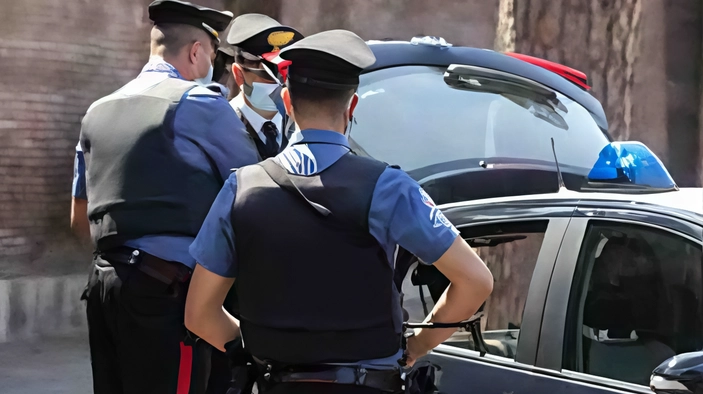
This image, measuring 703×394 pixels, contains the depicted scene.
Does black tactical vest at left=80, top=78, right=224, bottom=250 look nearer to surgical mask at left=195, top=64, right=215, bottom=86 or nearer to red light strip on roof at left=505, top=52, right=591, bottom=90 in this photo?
surgical mask at left=195, top=64, right=215, bottom=86

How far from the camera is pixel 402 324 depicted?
238 cm

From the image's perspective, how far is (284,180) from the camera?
226cm

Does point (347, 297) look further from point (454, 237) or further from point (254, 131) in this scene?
point (254, 131)

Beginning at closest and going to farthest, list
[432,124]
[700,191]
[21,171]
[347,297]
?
[347,297]
[700,191]
[432,124]
[21,171]

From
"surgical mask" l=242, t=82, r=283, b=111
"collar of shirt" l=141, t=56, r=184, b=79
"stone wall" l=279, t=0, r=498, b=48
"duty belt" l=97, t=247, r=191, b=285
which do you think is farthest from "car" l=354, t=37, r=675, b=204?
"stone wall" l=279, t=0, r=498, b=48

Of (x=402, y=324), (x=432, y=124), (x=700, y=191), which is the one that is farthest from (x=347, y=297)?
(x=432, y=124)

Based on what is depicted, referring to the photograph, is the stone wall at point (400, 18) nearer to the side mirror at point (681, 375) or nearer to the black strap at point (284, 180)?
the black strap at point (284, 180)

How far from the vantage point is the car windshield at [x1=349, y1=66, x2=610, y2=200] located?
4.15 m

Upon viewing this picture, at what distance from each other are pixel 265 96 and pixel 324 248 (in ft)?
6.08

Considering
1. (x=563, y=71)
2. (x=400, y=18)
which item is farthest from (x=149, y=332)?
(x=400, y=18)

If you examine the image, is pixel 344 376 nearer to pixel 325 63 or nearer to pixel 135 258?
pixel 325 63

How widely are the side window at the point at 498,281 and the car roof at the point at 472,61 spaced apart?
50.4 inches

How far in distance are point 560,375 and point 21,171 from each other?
17.5ft

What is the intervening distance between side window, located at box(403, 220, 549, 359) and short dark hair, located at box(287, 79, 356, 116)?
3.08ft
